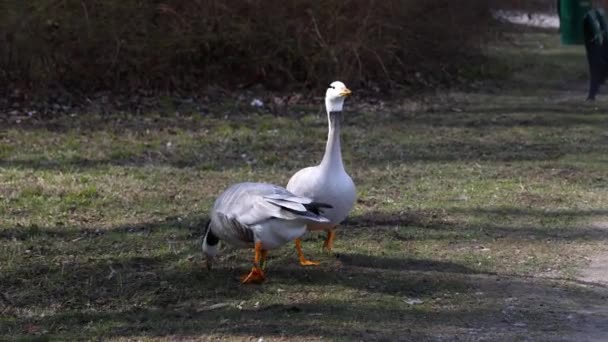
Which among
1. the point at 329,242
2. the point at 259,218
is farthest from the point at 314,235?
the point at 259,218

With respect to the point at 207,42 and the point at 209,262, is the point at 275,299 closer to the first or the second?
the point at 209,262

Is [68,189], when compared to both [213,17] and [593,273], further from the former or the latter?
[213,17]

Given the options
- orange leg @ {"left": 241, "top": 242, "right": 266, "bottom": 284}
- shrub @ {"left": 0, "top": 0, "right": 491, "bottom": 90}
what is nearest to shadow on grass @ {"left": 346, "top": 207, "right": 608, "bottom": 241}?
orange leg @ {"left": 241, "top": 242, "right": 266, "bottom": 284}

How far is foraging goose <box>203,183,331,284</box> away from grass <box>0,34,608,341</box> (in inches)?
10.6

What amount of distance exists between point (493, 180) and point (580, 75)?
939 cm

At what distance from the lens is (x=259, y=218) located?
252 inches

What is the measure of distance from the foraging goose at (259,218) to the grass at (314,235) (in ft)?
0.88

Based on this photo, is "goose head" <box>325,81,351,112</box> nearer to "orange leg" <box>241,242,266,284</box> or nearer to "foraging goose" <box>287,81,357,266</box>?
"foraging goose" <box>287,81,357,266</box>

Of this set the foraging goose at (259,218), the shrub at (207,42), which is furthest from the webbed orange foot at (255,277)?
the shrub at (207,42)

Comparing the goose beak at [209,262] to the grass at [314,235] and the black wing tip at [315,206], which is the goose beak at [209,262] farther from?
the black wing tip at [315,206]

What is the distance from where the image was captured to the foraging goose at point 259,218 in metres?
6.28

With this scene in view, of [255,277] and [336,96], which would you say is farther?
[336,96]

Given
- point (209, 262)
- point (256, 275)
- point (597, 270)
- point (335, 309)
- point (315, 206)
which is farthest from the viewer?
point (597, 270)

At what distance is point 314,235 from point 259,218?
166 cm
